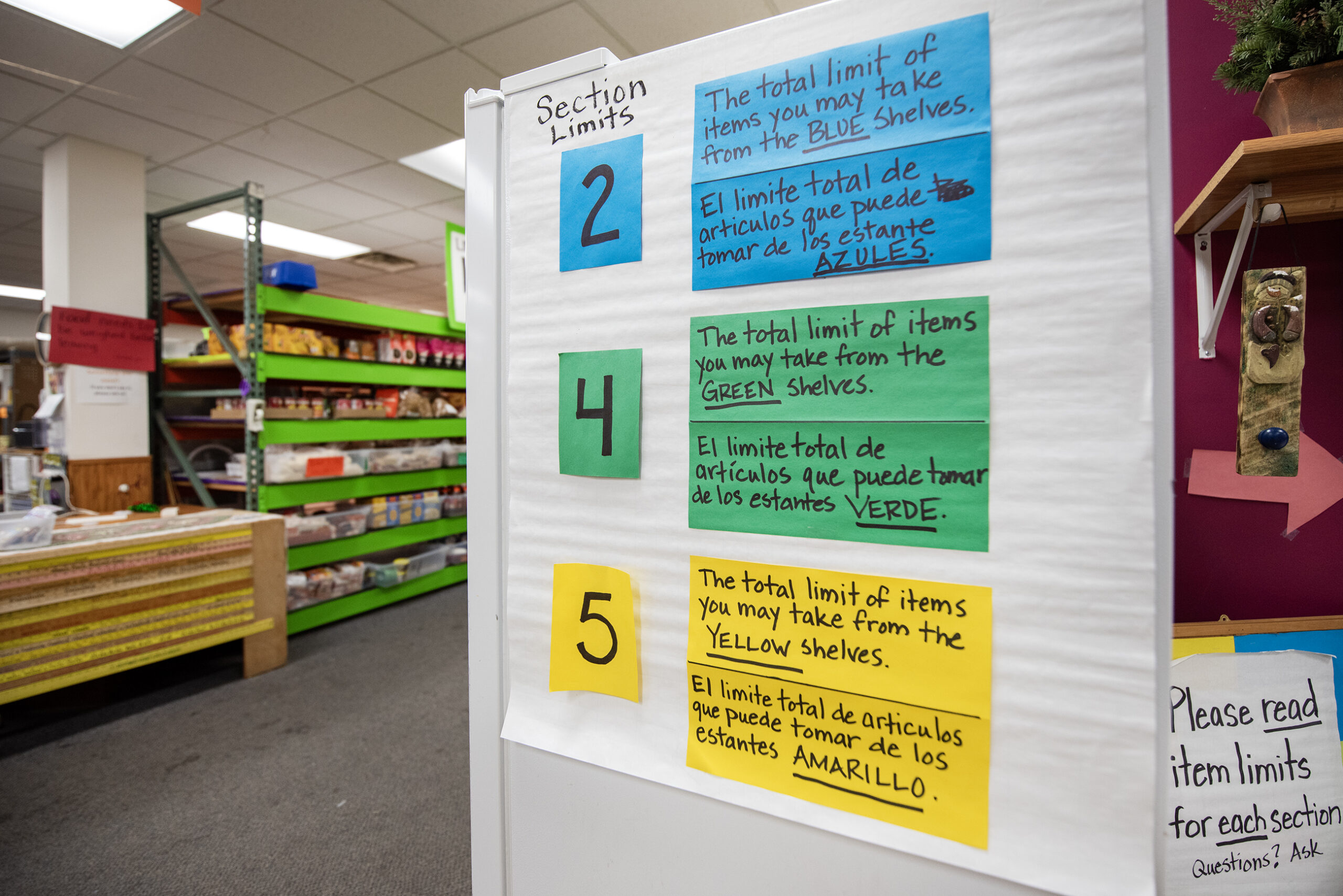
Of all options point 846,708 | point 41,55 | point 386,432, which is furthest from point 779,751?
point 41,55

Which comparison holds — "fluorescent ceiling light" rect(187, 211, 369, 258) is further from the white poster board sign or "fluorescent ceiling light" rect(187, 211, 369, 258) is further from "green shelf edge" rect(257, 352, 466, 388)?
the white poster board sign

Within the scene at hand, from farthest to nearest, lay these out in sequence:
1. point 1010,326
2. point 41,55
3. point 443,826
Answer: point 41,55 → point 443,826 → point 1010,326

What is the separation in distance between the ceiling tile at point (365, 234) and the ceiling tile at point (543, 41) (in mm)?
3015

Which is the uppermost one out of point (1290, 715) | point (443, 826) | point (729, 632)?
point (729, 632)

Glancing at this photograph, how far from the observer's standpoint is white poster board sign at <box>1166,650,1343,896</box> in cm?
97

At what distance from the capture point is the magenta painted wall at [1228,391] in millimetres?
1074

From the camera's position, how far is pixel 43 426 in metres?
3.16

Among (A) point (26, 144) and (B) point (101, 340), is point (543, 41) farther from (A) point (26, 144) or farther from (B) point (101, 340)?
(A) point (26, 144)

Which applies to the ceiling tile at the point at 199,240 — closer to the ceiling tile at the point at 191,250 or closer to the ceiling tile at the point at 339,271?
the ceiling tile at the point at 191,250

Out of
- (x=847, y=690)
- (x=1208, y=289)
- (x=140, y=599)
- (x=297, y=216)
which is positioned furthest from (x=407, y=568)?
(x=1208, y=289)

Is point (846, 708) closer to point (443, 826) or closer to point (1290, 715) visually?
point (1290, 715)

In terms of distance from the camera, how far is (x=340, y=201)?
4688 mm

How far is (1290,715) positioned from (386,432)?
3.91 meters

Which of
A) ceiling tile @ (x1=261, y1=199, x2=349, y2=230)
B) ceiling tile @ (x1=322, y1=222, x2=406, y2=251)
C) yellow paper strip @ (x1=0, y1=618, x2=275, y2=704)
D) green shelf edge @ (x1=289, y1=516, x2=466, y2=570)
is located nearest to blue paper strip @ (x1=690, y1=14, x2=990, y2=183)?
yellow paper strip @ (x1=0, y1=618, x2=275, y2=704)
